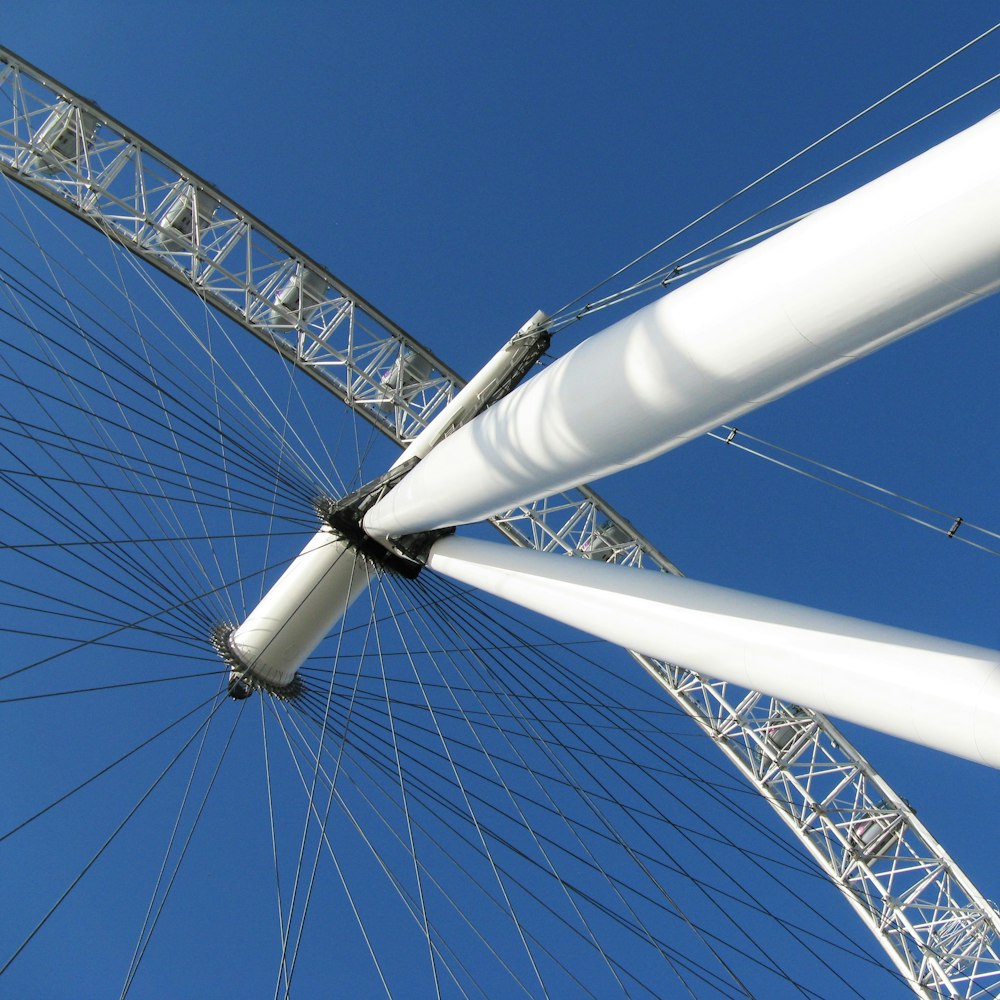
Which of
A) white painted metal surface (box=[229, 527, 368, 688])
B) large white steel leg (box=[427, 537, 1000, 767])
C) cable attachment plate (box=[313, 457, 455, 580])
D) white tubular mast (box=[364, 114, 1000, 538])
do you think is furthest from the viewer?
white painted metal surface (box=[229, 527, 368, 688])

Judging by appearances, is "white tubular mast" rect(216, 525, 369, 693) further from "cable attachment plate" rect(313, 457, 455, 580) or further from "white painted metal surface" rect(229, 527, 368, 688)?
"cable attachment plate" rect(313, 457, 455, 580)

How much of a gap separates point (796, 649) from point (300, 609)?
871cm

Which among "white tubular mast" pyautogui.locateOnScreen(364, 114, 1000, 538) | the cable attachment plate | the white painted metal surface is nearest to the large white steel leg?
"white tubular mast" pyautogui.locateOnScreen(364, 114, 1000, 538)

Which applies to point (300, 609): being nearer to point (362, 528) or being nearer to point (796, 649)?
point (362, 528)

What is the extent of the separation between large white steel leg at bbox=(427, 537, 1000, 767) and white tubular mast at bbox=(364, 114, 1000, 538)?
3.74 feet

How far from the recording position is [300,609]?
13945mm

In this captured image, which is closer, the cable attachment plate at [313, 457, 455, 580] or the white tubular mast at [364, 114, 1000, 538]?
the white tubular mast at [364, 114, 1000, 538]

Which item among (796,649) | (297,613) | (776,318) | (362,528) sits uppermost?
(776,318)

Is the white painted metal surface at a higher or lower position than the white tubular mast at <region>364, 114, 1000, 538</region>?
lower

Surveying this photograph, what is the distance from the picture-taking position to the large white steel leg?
556 centimetres

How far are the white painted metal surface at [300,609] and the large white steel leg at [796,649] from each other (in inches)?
186

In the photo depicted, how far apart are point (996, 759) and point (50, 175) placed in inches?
641

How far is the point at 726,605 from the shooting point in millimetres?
7230

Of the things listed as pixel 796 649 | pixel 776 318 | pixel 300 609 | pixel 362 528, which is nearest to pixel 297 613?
pixel 300 609
